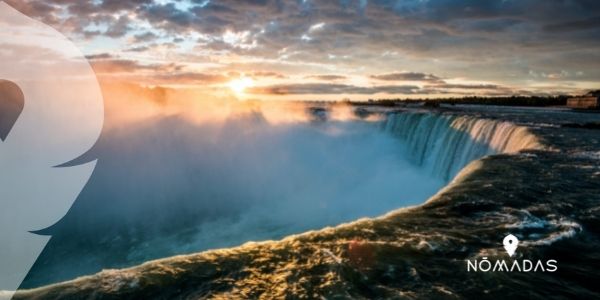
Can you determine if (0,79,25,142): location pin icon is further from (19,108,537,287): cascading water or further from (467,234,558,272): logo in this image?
(467,234,558,272): logo

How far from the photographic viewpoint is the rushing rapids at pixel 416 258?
4531mm

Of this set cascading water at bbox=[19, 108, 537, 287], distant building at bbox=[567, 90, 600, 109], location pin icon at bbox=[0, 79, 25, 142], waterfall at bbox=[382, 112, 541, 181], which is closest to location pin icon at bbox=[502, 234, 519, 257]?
waterfall at bbox=[382, 112, 541, 181]

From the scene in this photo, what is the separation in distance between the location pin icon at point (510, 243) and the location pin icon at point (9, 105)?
2052 inches

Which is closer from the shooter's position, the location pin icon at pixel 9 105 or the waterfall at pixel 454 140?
the waterfall at pixel 454 140

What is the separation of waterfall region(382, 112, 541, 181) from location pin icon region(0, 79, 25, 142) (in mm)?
43915

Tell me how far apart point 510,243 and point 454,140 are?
1636 cm

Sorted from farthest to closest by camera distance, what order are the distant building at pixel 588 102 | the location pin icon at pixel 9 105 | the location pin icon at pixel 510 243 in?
the location pin icon at pixel 9 105 < the distant building at pixel 588 102 < the location pin icon at pixel 510 243

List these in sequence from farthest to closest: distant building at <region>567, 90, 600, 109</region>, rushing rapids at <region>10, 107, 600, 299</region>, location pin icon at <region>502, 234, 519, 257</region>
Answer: distant building at <region>567, 90, 600, 109</region> → location pin icon at <region>502, 234, 519, 257</region> → rushing rapids at <region>10, 107, 600, 299</region>

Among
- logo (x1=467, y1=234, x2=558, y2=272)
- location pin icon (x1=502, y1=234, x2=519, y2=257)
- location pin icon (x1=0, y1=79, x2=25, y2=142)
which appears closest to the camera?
logo (x1=467, y1=234, x2=558, y2=272)

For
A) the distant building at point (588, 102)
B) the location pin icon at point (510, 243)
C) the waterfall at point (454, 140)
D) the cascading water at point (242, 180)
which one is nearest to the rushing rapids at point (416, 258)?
the location pin icon at point (510, 243)

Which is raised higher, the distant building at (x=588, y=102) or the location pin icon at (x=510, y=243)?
the distant building at (x=588, y=102)

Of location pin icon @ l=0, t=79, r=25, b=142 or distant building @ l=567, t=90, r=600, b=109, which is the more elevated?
distant building @ l=567, t=90, r=600, b=109

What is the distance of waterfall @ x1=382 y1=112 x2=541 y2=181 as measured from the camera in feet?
55.0

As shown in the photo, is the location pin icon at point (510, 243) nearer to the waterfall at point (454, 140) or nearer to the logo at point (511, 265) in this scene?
the logo at point (511, 265)
